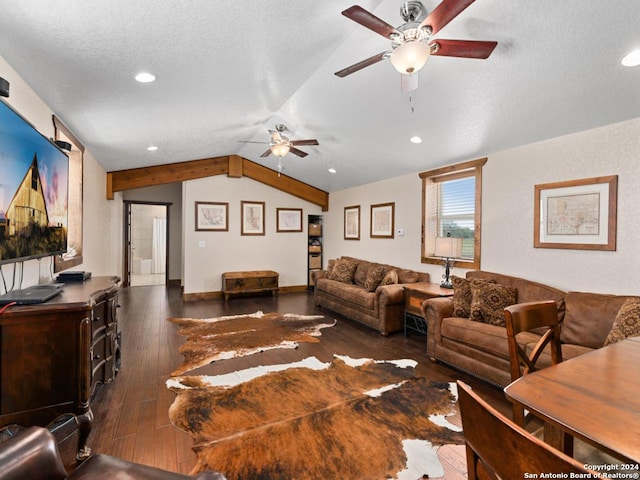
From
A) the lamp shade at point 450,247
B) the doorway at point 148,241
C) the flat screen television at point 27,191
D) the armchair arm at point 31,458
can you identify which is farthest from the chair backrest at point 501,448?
the doorway at point 148,241

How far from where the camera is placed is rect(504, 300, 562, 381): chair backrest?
1632 millimetres

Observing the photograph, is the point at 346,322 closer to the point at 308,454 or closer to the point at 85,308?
the point at 308,454

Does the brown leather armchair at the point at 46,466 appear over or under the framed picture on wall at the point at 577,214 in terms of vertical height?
under

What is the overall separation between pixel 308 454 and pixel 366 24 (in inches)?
104

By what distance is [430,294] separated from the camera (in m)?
4.06

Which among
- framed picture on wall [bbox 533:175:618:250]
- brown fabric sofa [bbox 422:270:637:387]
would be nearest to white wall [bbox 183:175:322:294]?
brown fabric sofa [bbox 422:270:637:387]

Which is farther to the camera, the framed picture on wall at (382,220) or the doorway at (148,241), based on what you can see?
the doorway at (148,241)

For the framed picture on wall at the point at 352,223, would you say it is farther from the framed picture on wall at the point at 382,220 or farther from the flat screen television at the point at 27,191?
the flat screen television at the point at 27,191

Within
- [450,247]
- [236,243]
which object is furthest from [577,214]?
[236,243]

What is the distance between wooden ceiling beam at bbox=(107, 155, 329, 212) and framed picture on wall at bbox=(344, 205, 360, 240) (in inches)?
38.4

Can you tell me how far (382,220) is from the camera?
6.12 m

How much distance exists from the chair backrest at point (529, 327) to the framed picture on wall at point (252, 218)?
6417 mm

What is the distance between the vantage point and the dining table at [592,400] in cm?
89

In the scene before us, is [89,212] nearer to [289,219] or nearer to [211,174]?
[211,174]
